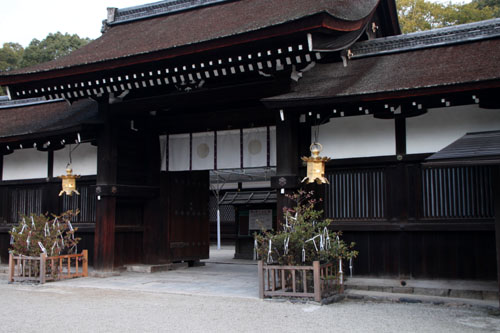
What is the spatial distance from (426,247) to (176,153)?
621 cm

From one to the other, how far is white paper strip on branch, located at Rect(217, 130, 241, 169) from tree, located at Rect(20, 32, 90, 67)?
31139 mm

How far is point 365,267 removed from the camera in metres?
9.17

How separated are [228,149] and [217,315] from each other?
5036 mm

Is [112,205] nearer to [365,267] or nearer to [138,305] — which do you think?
[138,305]

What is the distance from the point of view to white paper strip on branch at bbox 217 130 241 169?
11.2 meters

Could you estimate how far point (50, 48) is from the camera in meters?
40.6

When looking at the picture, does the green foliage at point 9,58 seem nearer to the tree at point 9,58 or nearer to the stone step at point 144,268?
the tree at point 9,58

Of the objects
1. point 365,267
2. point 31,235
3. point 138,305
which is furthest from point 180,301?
point 31,235

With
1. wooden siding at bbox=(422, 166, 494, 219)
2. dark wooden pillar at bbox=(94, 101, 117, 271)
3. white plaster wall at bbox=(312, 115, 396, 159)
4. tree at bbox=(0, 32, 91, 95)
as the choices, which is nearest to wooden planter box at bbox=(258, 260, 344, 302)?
wooden siding at bbox=(422, 166, 494, 219)

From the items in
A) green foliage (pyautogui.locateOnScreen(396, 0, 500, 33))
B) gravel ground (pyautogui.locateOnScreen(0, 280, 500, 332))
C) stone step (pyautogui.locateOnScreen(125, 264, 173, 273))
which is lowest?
gravel ground (pyautogui.locateOnScreen(0, 280, 500, 332))

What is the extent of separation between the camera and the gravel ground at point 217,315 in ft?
20.2

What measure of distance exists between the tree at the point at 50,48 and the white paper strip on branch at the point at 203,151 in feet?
100

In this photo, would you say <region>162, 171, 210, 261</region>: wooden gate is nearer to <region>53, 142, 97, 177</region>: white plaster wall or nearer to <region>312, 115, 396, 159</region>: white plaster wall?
<region>53, 142, 97, 177</region>: white plaster wall

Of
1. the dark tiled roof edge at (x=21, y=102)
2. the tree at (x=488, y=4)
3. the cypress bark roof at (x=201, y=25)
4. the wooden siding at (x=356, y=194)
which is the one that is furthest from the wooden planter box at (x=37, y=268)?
the tree at (x=488, y=4)
